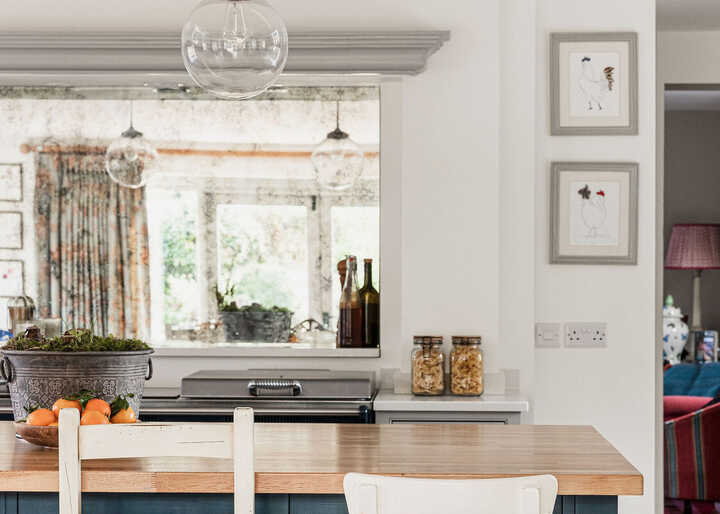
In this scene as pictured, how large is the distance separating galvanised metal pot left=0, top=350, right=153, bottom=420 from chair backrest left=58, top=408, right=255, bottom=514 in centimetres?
45

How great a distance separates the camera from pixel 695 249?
255 inches

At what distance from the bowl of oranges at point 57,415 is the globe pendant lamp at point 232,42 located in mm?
819

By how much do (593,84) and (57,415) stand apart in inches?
97.2

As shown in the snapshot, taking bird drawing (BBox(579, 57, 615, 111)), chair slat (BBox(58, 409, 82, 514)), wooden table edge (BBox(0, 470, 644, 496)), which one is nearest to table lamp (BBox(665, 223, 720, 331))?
bird drawing (BBox(579, 57, 615, 111))

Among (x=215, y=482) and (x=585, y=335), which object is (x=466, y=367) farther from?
(x=215, y=482)

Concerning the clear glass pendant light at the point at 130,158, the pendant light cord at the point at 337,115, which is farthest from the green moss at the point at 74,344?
the pendant light cord at the point at 337,115

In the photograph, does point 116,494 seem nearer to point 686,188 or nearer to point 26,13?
point 26,13

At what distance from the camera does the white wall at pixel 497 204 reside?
340 cm

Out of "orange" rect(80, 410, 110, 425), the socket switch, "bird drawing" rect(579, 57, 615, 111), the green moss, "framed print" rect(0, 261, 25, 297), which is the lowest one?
"orange" rect(80, 410, 110, 425)

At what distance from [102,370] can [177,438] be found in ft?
1.78

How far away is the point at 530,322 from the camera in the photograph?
3.48 metres

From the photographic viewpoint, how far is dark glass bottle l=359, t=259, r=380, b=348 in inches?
142

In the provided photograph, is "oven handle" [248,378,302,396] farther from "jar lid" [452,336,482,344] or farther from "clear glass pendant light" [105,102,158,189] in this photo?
"clear glass pendant light" [105,102,158,189]

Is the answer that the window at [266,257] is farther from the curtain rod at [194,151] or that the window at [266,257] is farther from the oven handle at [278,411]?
the oven handle at [278,411]
